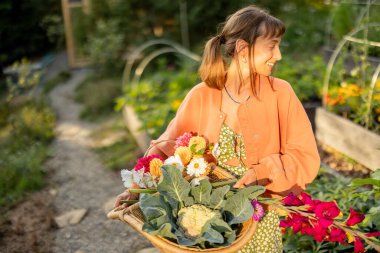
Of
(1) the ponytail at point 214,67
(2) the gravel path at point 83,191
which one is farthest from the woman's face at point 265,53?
(2) the gravel path at point 83,191

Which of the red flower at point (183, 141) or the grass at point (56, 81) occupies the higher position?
the red flower at point (183, 141)

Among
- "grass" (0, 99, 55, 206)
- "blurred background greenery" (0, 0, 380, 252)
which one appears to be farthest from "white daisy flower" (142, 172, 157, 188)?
"grass" (0, 99, 55, 206)

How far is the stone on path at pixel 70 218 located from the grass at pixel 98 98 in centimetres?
320

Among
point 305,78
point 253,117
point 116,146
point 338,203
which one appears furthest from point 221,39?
point 116,146

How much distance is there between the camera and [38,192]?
15.4 feet

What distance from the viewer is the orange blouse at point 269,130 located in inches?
83.4

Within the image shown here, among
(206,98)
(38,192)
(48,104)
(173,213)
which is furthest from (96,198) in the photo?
(48,104)

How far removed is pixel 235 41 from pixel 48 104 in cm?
596

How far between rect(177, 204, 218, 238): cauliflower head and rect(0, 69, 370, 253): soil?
1.79 m

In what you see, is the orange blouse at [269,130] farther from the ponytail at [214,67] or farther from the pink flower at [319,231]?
the pink flower at [319,231]

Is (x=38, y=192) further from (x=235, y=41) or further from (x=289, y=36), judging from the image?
(x=289, y=36)

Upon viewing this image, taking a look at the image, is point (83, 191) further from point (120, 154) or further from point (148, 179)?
point (148, 179)

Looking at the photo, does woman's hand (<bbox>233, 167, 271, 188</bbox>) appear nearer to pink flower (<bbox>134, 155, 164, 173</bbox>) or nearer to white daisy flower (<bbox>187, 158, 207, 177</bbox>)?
white daisy flower (<bbox>187, 158, 207, 177</bbox>)

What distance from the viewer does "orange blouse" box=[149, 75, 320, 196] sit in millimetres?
2117
